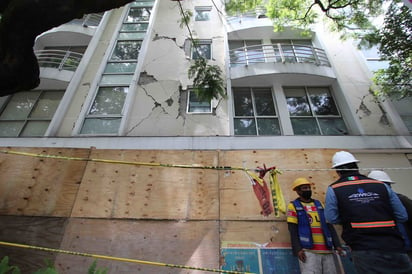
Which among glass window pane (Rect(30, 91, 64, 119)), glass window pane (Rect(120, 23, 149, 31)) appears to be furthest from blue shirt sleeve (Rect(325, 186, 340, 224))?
glass window pane (Rect(120, 23, 149, 31))

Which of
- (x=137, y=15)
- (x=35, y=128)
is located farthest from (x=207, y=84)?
(x=137, y=15)

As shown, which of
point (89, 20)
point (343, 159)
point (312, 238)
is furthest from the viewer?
point (89, 20)

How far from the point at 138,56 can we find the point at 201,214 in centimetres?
640

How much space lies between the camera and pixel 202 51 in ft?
25.5

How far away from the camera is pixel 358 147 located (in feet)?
17.7

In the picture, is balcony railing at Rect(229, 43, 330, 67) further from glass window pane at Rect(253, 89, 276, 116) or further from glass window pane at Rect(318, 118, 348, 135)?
glass window pane at Rect(318, 118, 348, 135)

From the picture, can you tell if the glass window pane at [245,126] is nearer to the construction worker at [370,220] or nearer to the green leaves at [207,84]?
the green leaves at [207,84]

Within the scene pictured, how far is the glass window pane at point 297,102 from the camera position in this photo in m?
6.46

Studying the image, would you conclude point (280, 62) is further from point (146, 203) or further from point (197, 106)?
point (146, 203)

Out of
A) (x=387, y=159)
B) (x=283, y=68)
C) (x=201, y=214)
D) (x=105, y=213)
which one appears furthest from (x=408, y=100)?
(x=105, y=213)

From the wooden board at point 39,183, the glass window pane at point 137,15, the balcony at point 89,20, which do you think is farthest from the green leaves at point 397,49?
the balcony at point 89,20

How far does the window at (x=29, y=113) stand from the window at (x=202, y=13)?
6.59 metres

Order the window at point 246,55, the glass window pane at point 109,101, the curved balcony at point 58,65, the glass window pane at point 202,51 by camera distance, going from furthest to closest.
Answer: the glass window pane at point 202,51, the window at point 246,55, the curved balcony at point 58,65, the glass window pane at point 109,101

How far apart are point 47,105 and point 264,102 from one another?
7.69 meters
